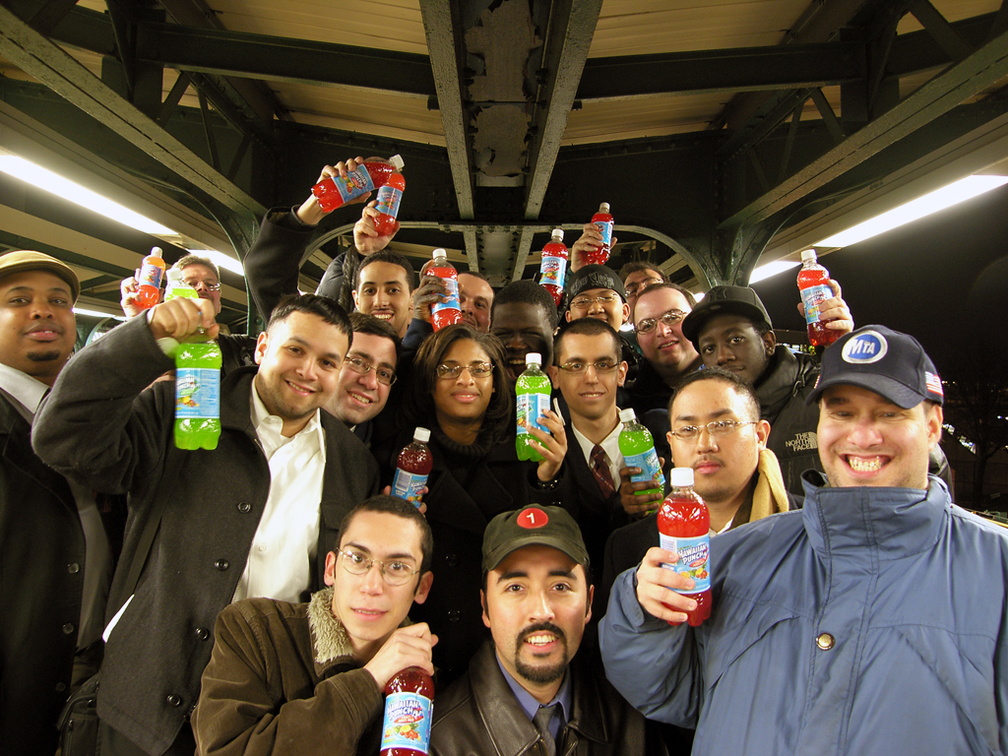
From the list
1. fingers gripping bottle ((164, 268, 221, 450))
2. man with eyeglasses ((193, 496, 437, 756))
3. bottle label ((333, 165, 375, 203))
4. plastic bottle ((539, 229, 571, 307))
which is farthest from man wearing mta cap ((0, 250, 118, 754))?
plastic bottle ((539, 229, 571, 307))

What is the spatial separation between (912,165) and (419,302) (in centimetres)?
386

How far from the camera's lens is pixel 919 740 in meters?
1.40

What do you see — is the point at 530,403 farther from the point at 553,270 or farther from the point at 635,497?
the point at 553,270

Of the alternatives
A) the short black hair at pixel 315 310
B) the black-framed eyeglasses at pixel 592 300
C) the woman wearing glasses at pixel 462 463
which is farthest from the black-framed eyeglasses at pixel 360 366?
the black-framed eyeglasses at pixel 592 300

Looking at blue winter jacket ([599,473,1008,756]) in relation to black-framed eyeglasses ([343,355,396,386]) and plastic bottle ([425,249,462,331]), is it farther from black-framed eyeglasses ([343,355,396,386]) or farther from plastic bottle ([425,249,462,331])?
plastic bottle ([425,249,462,331])

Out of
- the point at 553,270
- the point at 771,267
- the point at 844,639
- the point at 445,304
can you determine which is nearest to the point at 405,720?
the point at 844,639

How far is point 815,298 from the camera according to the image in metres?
3.25

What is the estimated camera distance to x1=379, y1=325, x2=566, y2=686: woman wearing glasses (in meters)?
2.54

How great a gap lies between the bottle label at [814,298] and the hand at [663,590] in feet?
6.94

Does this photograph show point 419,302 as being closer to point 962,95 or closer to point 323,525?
point 323,525

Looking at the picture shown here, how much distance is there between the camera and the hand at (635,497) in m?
2.62

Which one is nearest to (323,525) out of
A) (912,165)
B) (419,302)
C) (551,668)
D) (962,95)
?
(551,668)

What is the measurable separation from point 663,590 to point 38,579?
2361 mm

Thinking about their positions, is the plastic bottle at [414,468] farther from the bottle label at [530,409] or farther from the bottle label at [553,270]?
the bottle label at [553,270]
